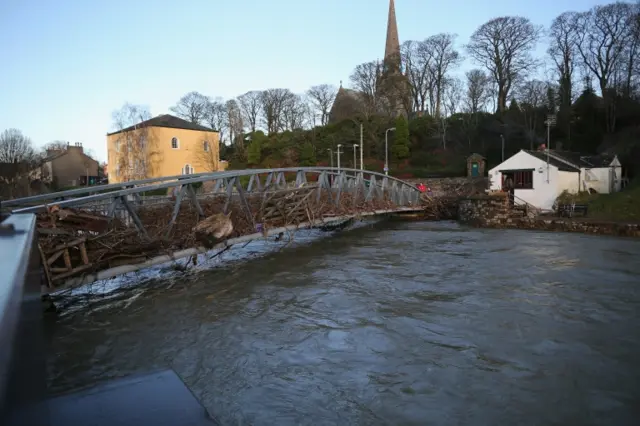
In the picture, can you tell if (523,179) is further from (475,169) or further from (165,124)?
(165,124)

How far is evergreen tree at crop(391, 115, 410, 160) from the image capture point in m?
44.2

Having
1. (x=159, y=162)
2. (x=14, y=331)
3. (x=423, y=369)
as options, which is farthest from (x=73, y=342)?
(x=159, y=162)

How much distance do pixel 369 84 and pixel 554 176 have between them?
2980 cm

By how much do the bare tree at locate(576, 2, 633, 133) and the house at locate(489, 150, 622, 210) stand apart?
9.17 m

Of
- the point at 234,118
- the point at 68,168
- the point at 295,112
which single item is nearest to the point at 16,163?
the point at 68,168

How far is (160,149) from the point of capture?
44.4 metres

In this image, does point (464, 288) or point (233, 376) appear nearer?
point (233, 376)

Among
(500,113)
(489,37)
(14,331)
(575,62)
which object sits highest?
(489,37)

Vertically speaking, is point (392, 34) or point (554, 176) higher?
point (392, 34)

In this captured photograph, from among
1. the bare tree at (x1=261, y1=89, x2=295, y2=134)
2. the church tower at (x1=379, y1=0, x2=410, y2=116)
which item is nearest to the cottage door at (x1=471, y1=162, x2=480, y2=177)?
the church tower at (x1=379, y1=0, x2=410, y2=116)

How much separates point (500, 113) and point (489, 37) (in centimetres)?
745

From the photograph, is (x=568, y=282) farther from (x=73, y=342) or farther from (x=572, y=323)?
(x=73, y=342)

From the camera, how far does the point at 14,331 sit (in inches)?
31.9

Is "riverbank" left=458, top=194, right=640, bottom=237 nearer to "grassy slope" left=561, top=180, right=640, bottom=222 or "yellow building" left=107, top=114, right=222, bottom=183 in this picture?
"grassy slope" left=561, top=180, right=640, bottom=222
